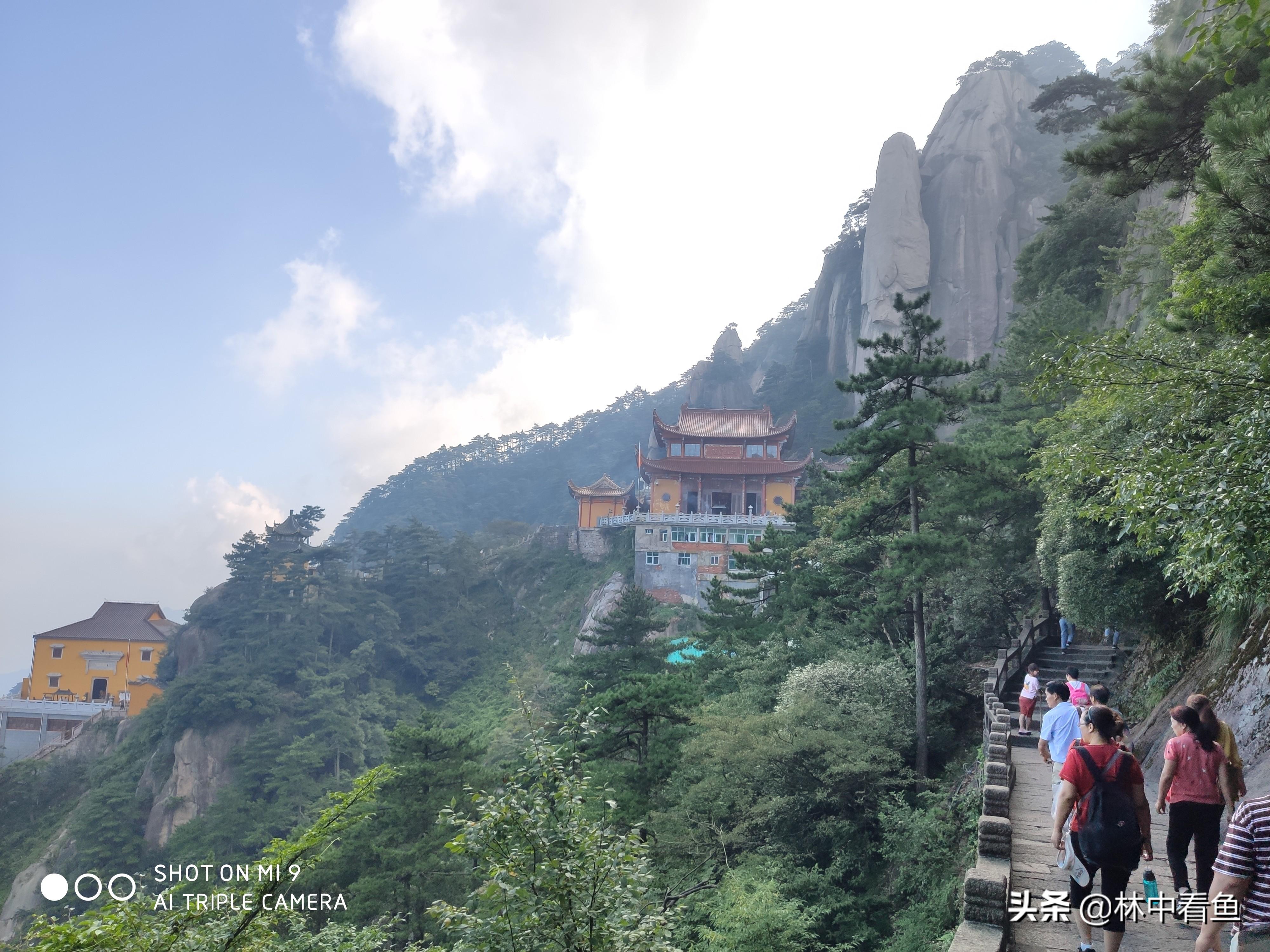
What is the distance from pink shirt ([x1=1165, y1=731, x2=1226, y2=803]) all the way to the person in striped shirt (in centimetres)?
145

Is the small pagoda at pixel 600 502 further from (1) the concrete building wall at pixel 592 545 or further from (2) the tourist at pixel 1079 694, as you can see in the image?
(2) the tourist at pixel 1079 694

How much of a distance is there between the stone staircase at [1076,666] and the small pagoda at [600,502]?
2893 centimetres

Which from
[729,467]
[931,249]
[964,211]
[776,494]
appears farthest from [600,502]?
[964,211]

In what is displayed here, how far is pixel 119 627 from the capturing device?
40.3 metres

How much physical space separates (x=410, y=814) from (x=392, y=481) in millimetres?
68551

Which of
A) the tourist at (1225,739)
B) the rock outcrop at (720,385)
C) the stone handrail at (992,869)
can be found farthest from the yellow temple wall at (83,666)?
the tourist at (1225,739)

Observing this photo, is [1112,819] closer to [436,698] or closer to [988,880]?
[988,880]

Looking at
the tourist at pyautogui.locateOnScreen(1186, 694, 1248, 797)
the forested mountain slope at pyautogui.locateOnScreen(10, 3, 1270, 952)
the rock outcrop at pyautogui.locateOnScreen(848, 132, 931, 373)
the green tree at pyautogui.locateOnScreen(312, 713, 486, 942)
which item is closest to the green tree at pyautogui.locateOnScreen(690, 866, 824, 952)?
the forested mountain slope at pyautogui.locateOnScreen(10, 3, 1270, 952)

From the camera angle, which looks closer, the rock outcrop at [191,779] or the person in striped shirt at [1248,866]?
the person in striped shirt at [1248,866]

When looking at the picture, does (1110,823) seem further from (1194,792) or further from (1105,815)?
(1194,792)

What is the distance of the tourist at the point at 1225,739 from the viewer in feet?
13.6

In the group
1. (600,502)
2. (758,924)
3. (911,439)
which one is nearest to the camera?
(758,924)

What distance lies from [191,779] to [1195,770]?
33935 mm

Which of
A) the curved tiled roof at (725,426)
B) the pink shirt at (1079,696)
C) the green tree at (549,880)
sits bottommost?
the green tree at (549,880)
